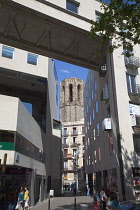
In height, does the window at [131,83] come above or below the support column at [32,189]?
above

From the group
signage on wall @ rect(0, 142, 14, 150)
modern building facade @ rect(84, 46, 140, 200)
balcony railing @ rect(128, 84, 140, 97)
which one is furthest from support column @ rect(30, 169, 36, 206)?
balcony railing @ rect(128, 84, 140, 97)

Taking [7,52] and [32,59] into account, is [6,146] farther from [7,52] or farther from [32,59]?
[32,59]

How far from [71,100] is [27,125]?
77.1m

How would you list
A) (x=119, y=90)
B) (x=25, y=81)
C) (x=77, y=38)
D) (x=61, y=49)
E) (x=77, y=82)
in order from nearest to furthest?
1. (x=119, y=90)
2. (x=77, y=38)
3. (x=61, y=49)
4. (x=25, y=81)
5. (x=77, y=82)

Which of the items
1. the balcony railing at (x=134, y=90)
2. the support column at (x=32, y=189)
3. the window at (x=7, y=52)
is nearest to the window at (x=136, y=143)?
the balcony railing at (x=134, y=90)

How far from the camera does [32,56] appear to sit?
27.9 metres

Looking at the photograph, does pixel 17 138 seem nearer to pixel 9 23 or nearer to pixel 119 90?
pixel 119 90

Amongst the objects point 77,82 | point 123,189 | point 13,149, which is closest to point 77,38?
point 13,149

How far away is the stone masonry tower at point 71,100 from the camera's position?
9072 centimetres

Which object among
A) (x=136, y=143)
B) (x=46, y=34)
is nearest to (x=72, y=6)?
(x=46, y=34)

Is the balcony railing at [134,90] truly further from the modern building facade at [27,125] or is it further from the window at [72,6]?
the modern building facade at [27,125]

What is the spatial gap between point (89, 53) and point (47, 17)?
6.16 m

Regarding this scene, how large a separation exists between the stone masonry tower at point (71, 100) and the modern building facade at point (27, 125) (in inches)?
2156

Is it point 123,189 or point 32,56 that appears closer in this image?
point 123,189
